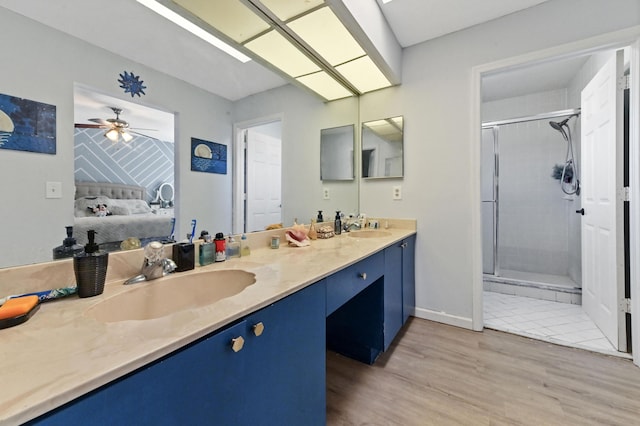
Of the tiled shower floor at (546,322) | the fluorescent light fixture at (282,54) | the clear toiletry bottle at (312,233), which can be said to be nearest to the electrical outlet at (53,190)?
the fluorescent light fixture at (282,54)

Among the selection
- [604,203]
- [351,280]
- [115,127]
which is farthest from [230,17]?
[604,203]

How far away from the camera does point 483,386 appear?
4.75 ft

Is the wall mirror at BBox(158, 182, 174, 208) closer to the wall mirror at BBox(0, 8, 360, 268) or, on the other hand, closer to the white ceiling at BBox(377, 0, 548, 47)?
the wall mirror at BBox(0, 8, 360, 268)

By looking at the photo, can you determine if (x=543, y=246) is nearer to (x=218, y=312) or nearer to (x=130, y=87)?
(x=218, y=312)

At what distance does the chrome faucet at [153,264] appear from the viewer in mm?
921

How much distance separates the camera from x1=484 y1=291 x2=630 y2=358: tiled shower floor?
1.88 meters

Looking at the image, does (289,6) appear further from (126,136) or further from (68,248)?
(68,248)

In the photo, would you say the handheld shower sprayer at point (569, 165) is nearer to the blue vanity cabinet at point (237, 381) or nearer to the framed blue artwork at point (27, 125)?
the blue vanity cabinet at point (237, 381)

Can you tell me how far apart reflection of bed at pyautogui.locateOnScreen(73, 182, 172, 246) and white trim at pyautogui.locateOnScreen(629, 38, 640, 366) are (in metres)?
2.62

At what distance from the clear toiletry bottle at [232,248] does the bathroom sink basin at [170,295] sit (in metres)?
0.22

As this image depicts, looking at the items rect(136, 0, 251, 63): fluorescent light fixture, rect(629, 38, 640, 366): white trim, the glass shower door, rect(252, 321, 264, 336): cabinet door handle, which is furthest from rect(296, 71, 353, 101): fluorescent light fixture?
the glass shower door

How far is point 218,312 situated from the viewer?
67 cm

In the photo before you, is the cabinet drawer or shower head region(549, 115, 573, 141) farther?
shower head region(549, 115, 573, 141)

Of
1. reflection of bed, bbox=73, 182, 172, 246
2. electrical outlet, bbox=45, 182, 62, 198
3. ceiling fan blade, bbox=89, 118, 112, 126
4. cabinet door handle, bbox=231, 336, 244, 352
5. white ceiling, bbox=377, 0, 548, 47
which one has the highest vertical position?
white ceiling, bbox=377, 0, 548, 47
